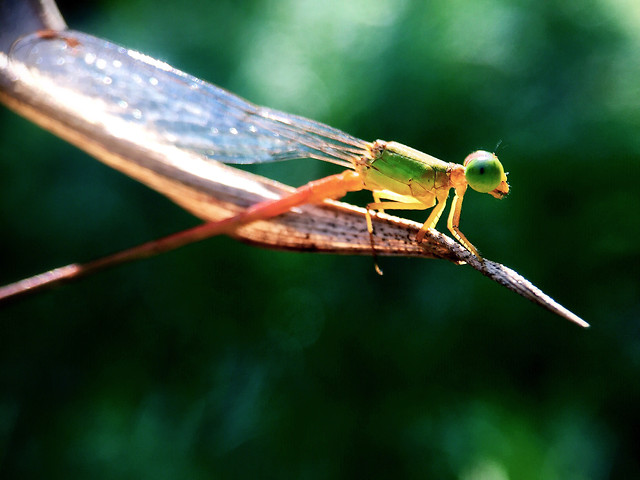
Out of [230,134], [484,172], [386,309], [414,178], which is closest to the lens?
[484,172]

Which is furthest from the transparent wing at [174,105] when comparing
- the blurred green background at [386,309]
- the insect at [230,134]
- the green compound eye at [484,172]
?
the blurred green background at [386,309]

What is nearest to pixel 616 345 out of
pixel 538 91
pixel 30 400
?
pixel 538 91

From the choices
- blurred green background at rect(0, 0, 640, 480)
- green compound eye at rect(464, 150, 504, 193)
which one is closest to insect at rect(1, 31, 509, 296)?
green compound eye at rect(464, 150, 504, 193)

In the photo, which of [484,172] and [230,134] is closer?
[484,172]

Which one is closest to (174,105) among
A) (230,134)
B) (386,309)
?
(230,134)

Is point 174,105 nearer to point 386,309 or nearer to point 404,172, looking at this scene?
point 404,172

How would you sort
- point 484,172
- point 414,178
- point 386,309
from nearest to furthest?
point 484,172 < point 414,178 < point 386,309

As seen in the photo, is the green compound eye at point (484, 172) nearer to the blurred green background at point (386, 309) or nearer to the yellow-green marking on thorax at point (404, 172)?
the yellow-green marking on thorax at point (404, 172)

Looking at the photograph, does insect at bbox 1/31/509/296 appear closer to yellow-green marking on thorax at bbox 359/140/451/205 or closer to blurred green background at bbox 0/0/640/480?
yellow-green marking on thorax at bbox 359/140/451/205
